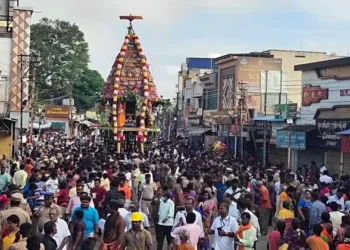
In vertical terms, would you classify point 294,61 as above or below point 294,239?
above

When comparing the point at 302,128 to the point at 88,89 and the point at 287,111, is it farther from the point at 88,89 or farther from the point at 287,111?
the point at 88,89

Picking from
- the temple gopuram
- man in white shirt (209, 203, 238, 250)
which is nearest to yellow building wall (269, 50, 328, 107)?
the temple gopuram

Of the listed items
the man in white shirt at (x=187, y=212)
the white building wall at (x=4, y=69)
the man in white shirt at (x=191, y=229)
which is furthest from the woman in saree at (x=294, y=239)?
the white building wall at (x=4, y=69)

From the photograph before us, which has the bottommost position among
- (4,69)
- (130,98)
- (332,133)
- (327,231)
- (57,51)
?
(327,231)

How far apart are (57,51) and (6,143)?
26280 mm

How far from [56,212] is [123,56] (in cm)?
2678

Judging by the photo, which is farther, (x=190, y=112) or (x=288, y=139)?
(x=190, y=112)

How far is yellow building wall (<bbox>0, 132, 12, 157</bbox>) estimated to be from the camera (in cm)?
3547

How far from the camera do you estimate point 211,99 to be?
61.1m

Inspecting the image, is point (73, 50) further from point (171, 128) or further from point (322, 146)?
point (322, 146)

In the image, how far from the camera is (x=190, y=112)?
71.1 metres

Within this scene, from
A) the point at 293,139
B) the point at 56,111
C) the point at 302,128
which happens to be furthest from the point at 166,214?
the point at 56,111

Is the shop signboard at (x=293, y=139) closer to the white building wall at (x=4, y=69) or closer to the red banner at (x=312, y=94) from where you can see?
the red banner at (x=312, y=94)

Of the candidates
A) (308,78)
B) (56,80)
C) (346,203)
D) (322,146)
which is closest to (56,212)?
(346,203)
